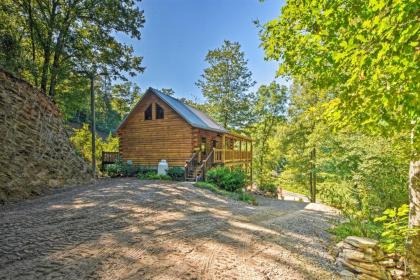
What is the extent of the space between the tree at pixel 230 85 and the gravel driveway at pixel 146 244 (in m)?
22.6

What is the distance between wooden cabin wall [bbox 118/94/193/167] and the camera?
53.7 ft

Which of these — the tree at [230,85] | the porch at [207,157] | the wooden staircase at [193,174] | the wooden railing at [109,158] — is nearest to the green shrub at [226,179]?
the wooden staircase at [193,174]

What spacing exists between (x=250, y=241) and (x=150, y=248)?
7.14 ft

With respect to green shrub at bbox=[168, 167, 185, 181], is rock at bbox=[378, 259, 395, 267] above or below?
below

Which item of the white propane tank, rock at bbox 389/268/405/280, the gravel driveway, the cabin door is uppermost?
the cabin door

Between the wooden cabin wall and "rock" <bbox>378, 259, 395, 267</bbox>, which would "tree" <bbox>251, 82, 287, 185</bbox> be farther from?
"rock" <bbox>378, 259, 395, 267</bbox>

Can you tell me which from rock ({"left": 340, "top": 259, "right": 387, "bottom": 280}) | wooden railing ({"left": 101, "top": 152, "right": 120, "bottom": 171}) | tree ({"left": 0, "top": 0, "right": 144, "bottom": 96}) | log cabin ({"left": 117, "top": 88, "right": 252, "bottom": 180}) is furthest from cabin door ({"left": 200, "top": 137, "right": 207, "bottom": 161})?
rock ({"left": 340, "top": 259, "right": 387, "bottom": 280})

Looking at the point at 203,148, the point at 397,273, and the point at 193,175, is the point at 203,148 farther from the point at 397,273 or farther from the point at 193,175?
the point at 397,273

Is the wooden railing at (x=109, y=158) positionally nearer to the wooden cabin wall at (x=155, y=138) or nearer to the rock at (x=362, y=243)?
the wooden cabin wall at (x=155, y=138)

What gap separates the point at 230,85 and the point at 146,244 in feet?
88.0

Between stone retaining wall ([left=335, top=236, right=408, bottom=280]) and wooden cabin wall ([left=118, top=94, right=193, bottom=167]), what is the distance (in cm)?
1222

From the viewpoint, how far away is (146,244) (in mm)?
4176

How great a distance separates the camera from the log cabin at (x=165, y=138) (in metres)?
16.1

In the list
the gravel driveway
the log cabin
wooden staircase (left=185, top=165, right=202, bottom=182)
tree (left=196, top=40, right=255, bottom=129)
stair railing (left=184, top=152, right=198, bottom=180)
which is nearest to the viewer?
the gravel driveway
